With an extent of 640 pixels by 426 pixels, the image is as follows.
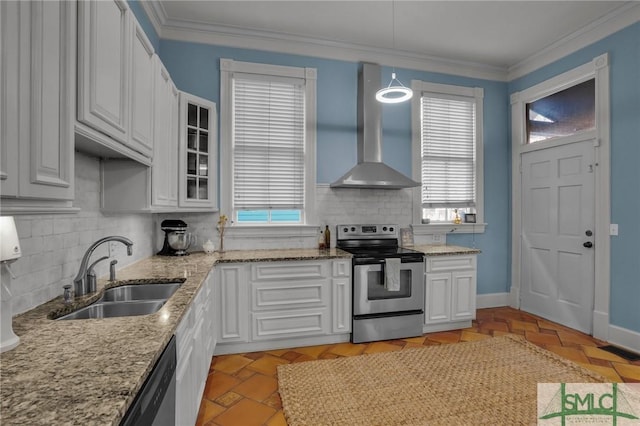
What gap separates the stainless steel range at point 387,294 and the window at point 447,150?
3.11 ft

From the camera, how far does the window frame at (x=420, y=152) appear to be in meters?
3.99

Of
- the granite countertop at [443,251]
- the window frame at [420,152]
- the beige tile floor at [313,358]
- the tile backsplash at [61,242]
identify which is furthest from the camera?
the window frame at [420,152]

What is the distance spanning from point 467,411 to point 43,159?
247 centimetres

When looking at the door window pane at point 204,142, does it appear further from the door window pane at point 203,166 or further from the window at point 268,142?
the window at point 268,142

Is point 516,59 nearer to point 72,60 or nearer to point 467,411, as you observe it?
point 467,411

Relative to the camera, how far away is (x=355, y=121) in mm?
3779

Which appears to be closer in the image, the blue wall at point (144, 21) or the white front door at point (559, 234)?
the blue wall at point (144, 21)

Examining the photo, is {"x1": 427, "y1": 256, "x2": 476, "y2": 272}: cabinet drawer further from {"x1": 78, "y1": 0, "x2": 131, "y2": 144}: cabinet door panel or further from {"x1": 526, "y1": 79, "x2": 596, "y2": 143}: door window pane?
{"x1": 78, "y1": 0, "x2": 131, "y2": 144}: cabinet door panel

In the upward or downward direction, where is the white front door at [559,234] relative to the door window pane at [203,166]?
downward

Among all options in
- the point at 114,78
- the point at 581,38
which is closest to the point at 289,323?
the point at 114,78

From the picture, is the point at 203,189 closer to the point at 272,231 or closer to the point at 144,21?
the point at 272,231

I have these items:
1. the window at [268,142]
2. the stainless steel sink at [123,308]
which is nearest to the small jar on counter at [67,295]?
the stainless steel sink at [123,308]

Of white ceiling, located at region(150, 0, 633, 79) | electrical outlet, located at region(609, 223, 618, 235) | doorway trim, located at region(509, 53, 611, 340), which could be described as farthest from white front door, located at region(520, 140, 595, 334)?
white ceiling, located at region(150, 0, 633, 79)

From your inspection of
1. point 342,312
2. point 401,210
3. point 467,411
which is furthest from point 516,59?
point 467,411
